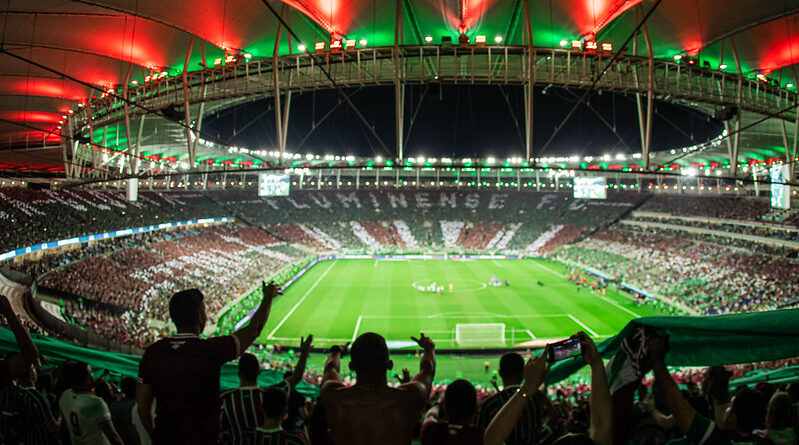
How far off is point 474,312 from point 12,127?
3505cm

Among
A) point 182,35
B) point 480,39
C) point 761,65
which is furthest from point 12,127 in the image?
point 761,65

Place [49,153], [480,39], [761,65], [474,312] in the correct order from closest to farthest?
[480,39] → [761,65] → [474,312] → [49,153]

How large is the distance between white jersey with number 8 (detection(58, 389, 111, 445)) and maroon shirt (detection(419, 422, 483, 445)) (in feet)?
8.60

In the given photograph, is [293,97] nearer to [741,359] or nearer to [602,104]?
[602,104]

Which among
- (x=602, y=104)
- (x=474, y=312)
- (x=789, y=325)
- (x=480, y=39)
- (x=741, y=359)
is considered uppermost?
(x=602, y=104)

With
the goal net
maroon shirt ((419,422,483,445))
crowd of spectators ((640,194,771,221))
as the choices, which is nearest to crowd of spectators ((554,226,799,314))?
crowd of spectators ((640,194,771,221))

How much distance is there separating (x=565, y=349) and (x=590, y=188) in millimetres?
29896

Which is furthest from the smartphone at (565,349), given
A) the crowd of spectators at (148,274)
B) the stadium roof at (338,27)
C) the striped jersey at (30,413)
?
the crowd of spectators at (148,274)

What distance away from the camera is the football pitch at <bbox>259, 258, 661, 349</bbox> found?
76.1 ft

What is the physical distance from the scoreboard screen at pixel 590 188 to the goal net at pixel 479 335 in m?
12.4

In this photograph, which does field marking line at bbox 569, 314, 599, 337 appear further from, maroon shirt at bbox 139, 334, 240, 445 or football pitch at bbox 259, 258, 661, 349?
maroon shirt at bbox 139, 334, 240, 445

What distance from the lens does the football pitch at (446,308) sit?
23.2m

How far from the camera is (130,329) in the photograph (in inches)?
758

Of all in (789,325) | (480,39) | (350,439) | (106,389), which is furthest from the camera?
(480,39)
